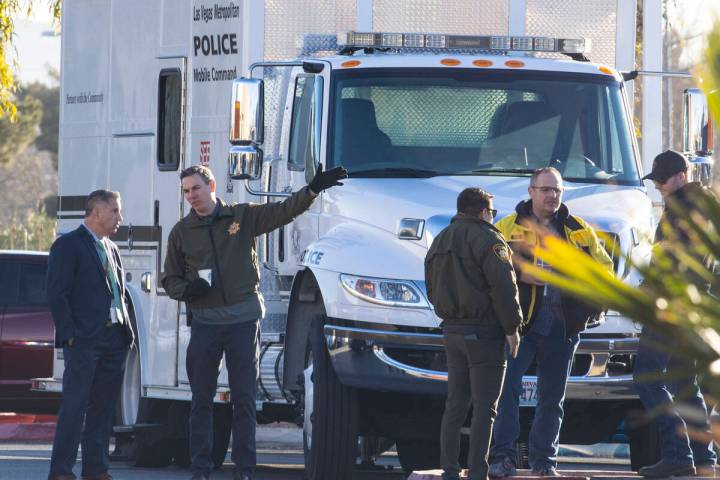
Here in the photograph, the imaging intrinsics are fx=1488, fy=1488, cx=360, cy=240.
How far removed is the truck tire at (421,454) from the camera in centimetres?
998

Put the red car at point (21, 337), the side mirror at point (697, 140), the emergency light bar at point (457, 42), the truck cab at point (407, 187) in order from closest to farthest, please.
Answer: the truck cab at point (407, 187) → the side mirror at point (697, 140) → the emergency light bar at point (457, 42) → the red car at point (21, 337)

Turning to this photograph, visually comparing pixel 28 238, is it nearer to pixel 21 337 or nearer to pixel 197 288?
pixel 21 337

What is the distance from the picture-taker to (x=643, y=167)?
9.95 m

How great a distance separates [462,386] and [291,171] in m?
2.31

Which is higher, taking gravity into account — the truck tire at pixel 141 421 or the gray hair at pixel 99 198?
the gray hair at pixel 99 198

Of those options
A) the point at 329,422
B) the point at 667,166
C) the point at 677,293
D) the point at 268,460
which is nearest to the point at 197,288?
the point at 329,422

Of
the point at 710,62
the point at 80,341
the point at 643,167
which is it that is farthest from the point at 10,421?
the point at 710,62

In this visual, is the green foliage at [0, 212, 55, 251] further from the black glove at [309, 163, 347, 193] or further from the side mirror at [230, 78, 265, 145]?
the black glove at [309, 163, 347, 193]

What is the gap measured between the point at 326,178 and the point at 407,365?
119 cm

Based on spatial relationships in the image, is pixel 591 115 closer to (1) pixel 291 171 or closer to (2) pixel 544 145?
(2) pixel 544 145

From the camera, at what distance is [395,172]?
8.99 meters

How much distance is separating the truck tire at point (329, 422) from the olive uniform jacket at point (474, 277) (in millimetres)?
1033

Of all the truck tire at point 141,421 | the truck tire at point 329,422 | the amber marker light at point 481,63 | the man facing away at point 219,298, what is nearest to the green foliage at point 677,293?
the truck tire at point 329,422

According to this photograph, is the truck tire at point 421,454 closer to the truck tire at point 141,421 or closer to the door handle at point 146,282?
the truck tire at point 141,421
